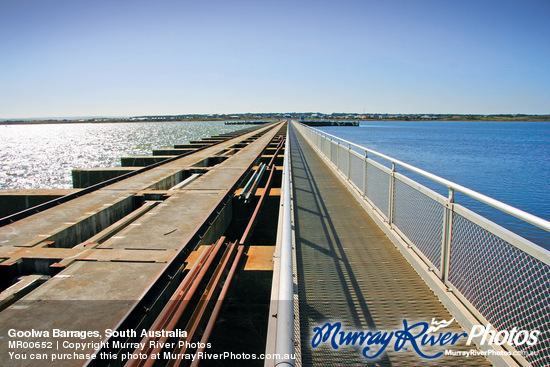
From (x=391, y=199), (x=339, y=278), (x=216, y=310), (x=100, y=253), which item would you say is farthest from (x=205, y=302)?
(x=391, y=199)

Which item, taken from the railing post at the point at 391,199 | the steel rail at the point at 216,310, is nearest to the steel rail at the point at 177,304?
the steel rail at the point at 216,310

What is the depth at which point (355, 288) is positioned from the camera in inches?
192

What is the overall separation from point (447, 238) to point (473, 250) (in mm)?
305

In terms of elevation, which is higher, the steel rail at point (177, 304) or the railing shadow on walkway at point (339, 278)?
the railing shadow on walkway at point (339, 278)

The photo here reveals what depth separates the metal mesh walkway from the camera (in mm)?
3584

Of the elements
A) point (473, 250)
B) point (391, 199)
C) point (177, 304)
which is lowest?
point (177, 304)

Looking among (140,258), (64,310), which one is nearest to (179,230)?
(140,258)

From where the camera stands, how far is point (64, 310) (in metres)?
4.57

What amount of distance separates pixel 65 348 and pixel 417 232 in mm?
4814

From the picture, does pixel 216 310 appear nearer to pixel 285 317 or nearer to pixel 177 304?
pixel 177 304

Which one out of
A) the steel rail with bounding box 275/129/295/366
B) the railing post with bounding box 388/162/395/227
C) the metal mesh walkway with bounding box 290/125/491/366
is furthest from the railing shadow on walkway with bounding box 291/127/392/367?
the steel rail with bounding box 275/129/295/366

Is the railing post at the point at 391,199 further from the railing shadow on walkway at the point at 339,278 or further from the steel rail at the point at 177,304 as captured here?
the steel rail at the point at 177,304

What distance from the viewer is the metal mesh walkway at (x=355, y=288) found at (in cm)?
358

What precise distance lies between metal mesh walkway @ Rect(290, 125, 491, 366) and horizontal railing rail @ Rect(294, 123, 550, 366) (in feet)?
1.14
